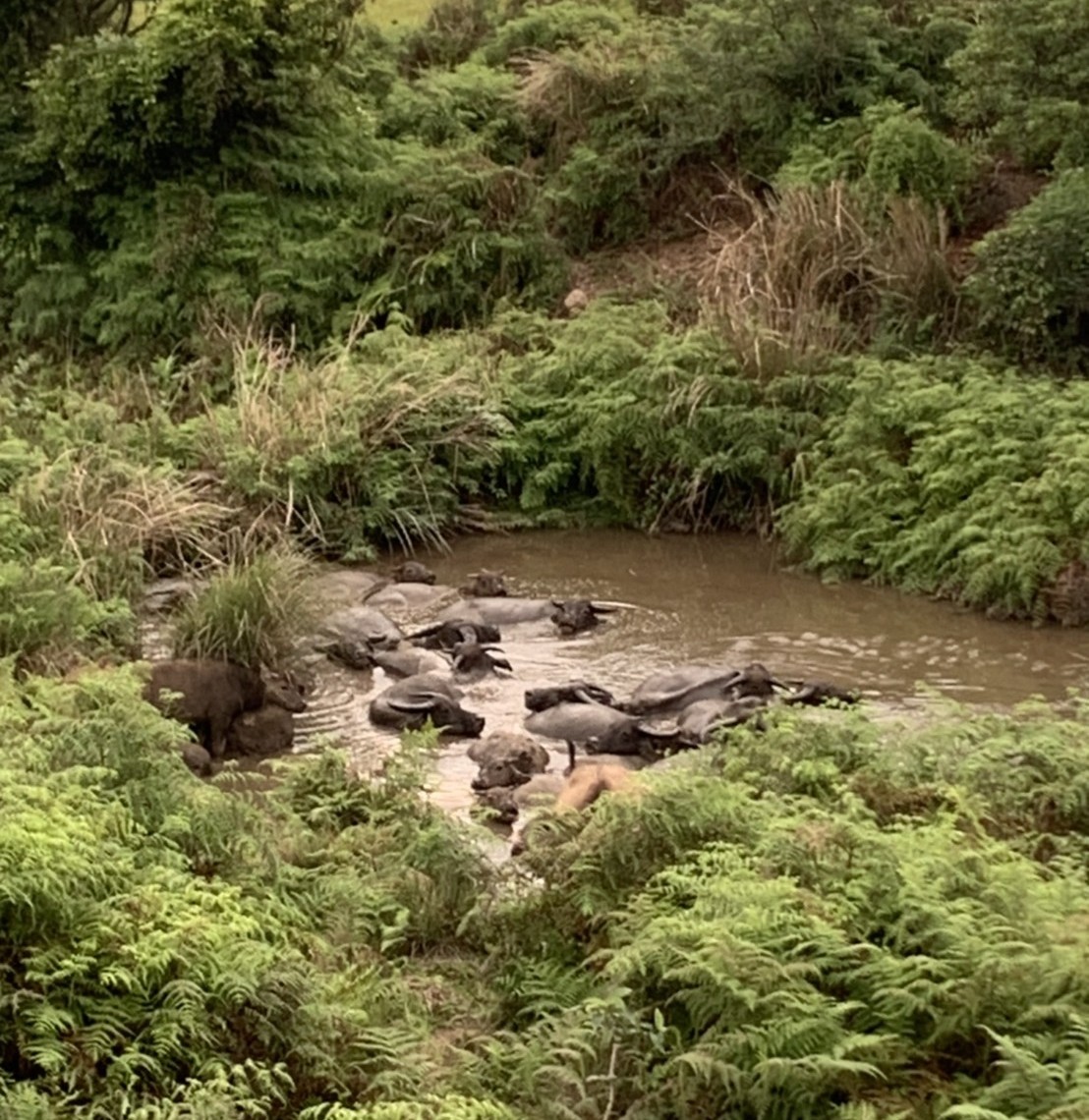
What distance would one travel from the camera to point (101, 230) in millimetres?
17109

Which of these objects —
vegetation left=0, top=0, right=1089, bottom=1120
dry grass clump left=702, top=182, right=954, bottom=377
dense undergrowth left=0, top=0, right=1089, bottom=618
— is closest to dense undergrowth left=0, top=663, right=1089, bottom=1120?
vegetation left=0, top=0, right=1089, bottom=1120

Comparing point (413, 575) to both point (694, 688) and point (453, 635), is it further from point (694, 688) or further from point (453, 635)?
point (694, 688)

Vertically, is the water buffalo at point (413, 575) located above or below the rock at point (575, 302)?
below

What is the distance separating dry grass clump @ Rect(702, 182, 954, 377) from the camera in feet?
46.2

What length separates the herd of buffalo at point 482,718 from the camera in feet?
29.7

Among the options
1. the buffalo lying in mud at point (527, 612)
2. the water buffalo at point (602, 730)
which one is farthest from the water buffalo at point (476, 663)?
the water buffalo at point (602, 730)

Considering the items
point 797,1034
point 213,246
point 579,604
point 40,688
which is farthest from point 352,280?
point 797,1034

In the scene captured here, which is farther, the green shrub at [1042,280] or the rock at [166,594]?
the green shrub at [1042,280]

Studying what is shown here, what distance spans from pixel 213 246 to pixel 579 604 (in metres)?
6.42

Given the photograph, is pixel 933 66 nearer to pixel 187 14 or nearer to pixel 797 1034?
pixel 187 14

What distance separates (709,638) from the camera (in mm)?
11688

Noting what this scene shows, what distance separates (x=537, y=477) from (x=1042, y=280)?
157 inches

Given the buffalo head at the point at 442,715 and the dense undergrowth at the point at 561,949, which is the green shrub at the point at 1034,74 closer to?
the buffalo head at the point at 442,715

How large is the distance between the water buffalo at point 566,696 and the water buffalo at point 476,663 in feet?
2.20
